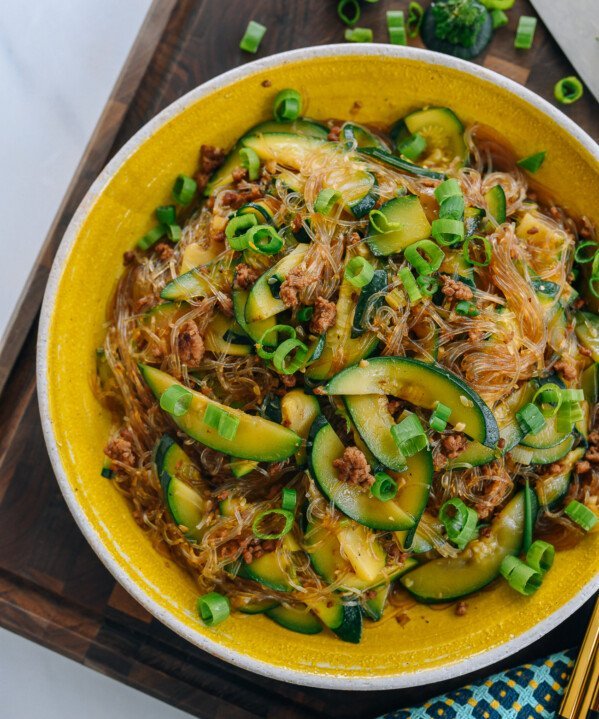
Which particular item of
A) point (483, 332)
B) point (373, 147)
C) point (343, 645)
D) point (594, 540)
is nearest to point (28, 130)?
point (373, 147)

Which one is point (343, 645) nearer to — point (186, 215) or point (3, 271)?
point (186, 215)

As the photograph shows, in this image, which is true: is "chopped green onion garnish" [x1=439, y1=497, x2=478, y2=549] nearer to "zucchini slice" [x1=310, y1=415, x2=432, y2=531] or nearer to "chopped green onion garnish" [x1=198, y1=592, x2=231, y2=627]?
"zucchini slice" [x1=310, y1=415, x2=432, y2=531]

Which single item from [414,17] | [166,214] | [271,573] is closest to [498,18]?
[414,17]

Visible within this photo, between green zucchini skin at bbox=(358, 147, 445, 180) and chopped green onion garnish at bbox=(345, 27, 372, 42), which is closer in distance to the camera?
green zucchini skin at bbox=(358, 147, 445, 180)

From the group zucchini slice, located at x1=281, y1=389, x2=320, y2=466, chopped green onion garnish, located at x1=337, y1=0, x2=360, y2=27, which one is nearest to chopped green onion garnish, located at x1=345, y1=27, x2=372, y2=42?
chopped green onion garnish, located at x1=337, y1=0, x2=360, y2=27

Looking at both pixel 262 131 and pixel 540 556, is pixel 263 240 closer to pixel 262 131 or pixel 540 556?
pixel 262 131

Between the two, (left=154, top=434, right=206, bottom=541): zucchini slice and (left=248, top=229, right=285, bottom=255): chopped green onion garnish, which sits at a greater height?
(left=248, top=229, right=285, bottom=255): chopped green onion garnish

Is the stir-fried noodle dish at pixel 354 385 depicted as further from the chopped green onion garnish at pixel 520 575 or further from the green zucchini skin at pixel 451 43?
the green zucchini skin at pixel 451 43
